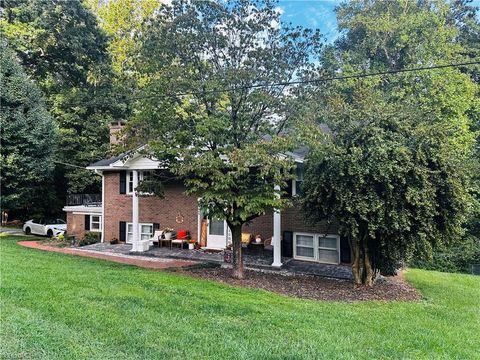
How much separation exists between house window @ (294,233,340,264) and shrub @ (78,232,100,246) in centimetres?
1149

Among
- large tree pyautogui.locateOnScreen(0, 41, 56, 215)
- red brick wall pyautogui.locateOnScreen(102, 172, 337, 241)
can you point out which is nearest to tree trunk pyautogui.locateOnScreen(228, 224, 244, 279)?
red brick wall pyautogui.locateOnScreen(102, 172, 337, 241)

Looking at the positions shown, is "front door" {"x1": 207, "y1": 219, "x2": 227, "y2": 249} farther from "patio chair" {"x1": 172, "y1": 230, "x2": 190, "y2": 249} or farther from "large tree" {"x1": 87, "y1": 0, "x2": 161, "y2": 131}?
"large tree" {"x1": 87, "y1": 0, "x2": 161, "y2": 131}

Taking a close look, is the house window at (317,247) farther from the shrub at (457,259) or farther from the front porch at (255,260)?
the shrub at (457,259)

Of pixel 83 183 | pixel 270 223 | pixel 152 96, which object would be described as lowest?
pixel 270 223

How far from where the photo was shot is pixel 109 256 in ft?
51.3

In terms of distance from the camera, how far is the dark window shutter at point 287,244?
50.6 ft

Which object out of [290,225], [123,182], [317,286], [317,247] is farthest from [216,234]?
[317,286]

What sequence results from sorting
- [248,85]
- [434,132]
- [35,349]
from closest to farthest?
[35,349]
[434,132]
[248,85]

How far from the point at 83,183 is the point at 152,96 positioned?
54.8 feet

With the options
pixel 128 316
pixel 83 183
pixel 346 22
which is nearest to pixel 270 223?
pixel 128 316

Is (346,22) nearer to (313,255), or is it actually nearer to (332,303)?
(313,255)

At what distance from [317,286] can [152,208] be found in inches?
423

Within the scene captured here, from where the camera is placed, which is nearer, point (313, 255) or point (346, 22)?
point (313, 255)

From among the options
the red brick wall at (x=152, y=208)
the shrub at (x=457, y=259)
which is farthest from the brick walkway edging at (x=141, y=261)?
the shrub at (x=457, y=259)
